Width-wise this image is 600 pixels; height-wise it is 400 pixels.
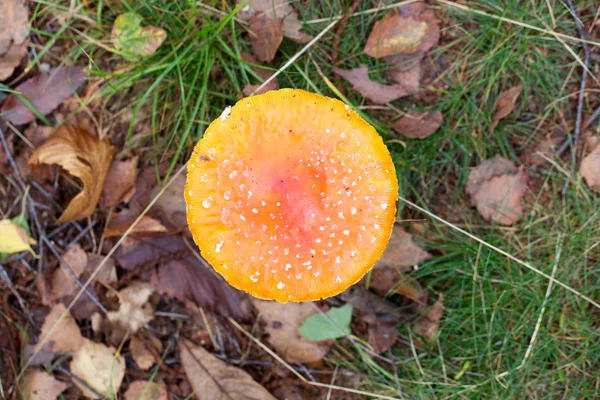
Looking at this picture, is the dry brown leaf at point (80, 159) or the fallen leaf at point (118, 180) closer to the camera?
the dry brown leaf at point (80, 159)

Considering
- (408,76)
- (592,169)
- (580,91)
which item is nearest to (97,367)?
(408,76)

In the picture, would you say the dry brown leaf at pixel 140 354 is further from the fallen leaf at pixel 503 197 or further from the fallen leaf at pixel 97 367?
the fallen leaf at pixel 503 197

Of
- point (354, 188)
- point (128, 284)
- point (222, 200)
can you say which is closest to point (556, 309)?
point (354, 188)

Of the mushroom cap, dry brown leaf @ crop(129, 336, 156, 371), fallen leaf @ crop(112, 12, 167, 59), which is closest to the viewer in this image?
the mushroom cap

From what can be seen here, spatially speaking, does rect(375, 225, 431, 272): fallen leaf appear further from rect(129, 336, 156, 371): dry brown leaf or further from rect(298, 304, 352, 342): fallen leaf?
rect(129, 336, 156, 371): dry brown leaf

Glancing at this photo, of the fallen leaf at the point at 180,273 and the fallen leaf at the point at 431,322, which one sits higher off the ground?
the fallen leaf at the point at 180,273

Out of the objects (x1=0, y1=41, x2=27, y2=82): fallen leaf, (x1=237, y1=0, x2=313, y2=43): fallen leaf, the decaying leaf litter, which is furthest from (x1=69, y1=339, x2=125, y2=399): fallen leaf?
(x1=237, y1=0, x2=313, y2=43): fallen leaf

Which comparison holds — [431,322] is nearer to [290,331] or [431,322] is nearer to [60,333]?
[290,331]

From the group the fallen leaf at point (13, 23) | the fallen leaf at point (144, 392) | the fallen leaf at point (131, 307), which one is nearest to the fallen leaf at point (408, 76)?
the fallen leaf at point (131, 307)
